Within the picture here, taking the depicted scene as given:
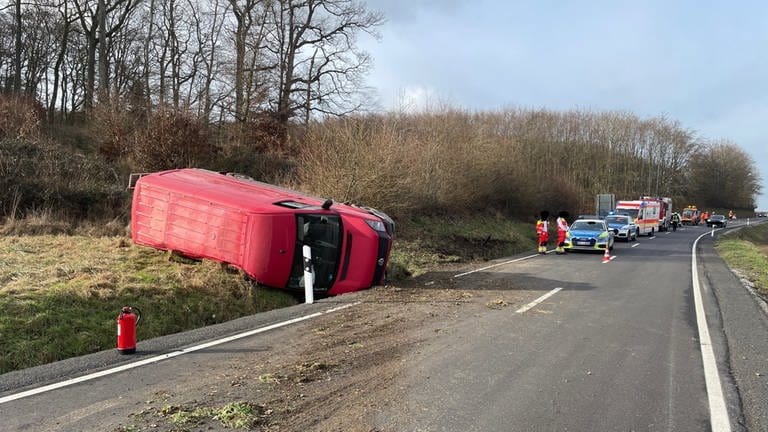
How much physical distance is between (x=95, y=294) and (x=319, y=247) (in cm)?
388

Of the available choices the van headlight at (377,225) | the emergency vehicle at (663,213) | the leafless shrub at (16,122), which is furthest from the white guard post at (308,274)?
the emergency vehicle at (663,213)

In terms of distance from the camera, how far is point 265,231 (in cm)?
1002

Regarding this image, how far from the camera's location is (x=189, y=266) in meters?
11.1

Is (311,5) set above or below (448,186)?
above

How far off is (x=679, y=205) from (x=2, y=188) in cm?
8979

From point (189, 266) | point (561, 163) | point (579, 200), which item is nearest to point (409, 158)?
point (189, 266)

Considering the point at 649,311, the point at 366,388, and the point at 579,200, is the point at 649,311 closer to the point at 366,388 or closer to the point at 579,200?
the point at 366,388

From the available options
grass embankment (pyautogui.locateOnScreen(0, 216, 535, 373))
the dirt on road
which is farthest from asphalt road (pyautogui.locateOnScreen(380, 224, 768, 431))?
grass embankment (pyautogui.locateOnScreen(0, 216, 535, 373))

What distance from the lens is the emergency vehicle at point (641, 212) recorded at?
3791 cm

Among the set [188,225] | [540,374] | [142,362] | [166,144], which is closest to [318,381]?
[142,362]

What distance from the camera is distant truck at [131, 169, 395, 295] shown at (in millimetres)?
10195

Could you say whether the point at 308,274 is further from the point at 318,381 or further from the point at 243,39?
the point at 243,39

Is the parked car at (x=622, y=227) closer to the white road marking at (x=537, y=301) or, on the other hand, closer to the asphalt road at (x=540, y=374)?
the white road marking at (x=537, y=301)

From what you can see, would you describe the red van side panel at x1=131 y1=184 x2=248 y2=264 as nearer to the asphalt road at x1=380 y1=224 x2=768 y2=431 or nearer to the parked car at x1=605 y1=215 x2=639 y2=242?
the asphalt road at x1=380 y1=224 x2=768 y2=431
